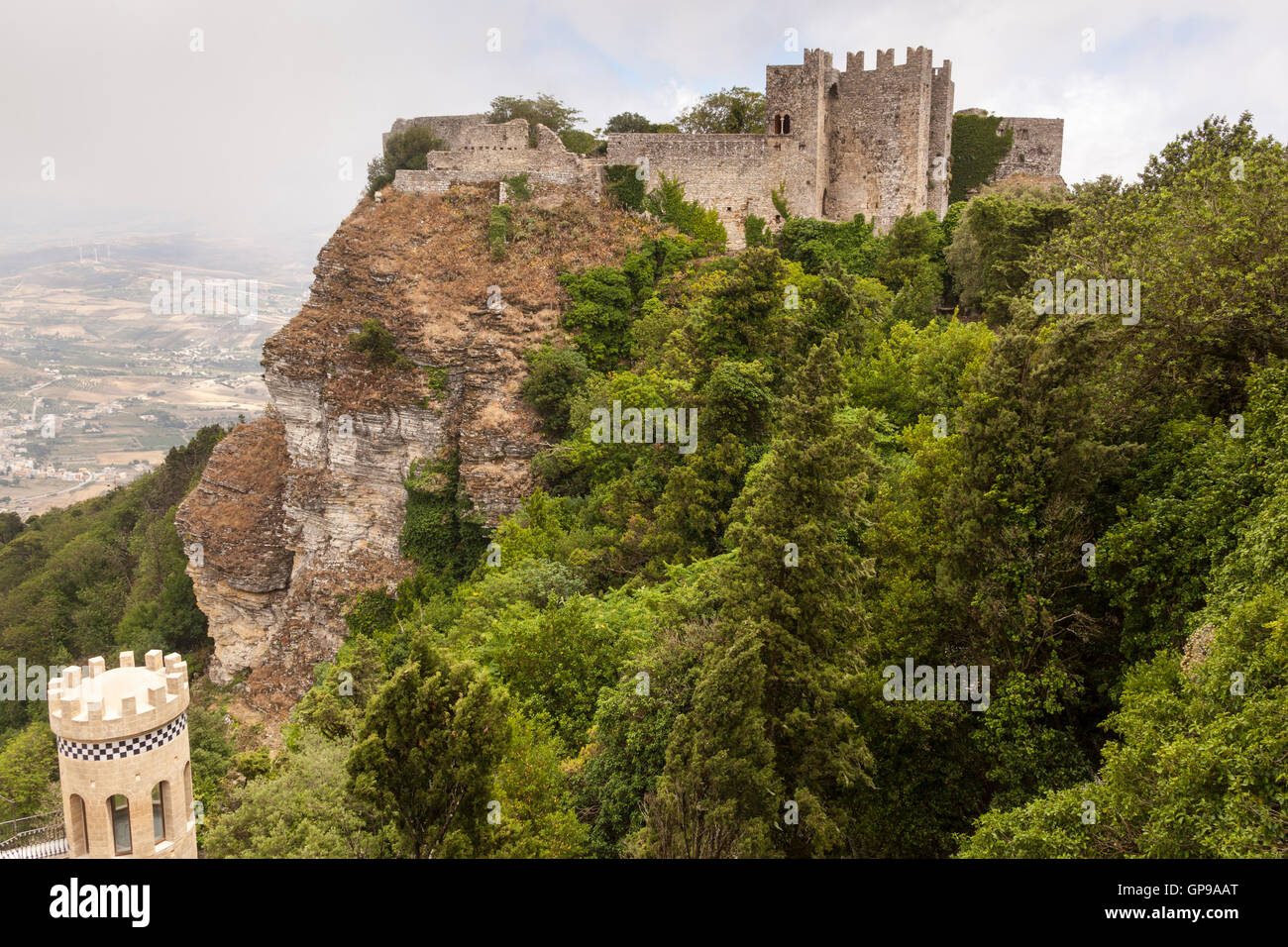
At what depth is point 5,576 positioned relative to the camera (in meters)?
56.5

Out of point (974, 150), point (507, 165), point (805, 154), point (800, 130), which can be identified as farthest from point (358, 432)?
point (974, 150)

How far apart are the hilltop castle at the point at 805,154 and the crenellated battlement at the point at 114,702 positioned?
34.9 m

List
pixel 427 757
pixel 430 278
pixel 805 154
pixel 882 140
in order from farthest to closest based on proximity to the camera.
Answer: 1. pixel 882 140
2. pixel 805 154
3. pixel 430 278
4. pixel 427 757

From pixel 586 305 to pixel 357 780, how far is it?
1130 inches

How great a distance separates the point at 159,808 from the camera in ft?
33.0

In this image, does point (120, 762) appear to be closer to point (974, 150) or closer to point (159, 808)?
point (159, 808)

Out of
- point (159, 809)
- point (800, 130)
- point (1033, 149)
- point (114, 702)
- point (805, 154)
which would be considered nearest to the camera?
point (114, 702)

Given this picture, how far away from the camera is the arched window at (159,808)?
32.8 ft

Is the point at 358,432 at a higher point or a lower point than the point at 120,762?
higher

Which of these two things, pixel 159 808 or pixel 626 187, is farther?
pixel 626 187

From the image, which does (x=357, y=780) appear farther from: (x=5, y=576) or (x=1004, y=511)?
(x=5, y=576)

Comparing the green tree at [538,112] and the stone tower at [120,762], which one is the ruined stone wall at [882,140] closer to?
the green tree at [538,112]

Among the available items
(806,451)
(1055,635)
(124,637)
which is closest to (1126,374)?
(1055,635)

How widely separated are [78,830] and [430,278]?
3133 centimetres
